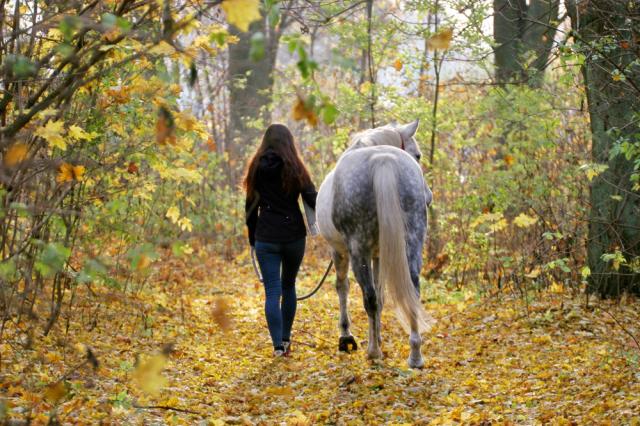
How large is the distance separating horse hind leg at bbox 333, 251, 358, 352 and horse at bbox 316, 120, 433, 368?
1.93ft

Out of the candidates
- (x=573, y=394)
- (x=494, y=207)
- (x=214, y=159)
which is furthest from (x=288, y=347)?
(x=214, y=159)

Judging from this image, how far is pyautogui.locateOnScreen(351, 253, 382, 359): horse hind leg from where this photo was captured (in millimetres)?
6516

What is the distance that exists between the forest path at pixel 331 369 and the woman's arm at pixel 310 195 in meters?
1.43

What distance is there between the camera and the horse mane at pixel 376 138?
7.09 meters

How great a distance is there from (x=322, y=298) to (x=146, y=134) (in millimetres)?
5145

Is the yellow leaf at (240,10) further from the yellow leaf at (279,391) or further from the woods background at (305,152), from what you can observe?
the yellow leaf at (279,391)

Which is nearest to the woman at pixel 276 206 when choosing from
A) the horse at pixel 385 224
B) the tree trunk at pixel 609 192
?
the horse at pixel 385 224

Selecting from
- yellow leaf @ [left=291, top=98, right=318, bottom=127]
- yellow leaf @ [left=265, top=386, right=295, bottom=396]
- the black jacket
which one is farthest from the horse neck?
yellow leaf @ [left=291, top=98, right=318, bottom=127]

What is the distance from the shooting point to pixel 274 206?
707 centimetres

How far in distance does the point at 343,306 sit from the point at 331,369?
104 cm

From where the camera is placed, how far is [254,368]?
22.3 ft

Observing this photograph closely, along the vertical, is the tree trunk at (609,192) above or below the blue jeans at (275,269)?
above

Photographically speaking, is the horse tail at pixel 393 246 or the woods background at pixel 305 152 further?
the horse tail at pixel 393 246

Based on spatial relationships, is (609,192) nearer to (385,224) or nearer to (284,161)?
(385,224)
